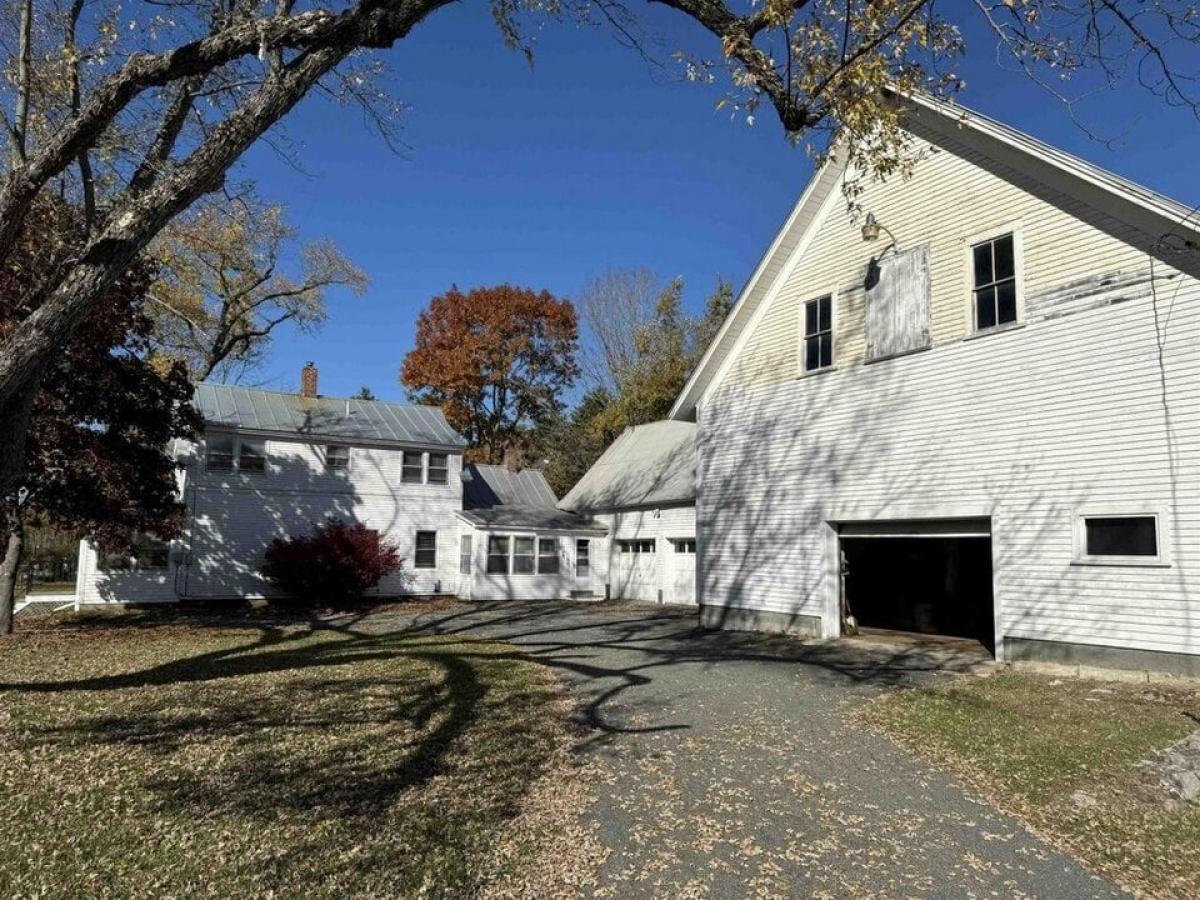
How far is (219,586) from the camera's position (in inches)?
918

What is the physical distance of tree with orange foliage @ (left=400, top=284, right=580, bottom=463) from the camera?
4272 centimetres

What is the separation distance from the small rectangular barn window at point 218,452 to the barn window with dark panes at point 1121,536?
22226mm

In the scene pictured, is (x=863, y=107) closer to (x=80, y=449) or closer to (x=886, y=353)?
(x=886, y=353)

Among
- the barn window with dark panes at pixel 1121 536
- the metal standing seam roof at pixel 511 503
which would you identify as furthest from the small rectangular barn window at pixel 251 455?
the barn window with dark panes at pixel 1121 536

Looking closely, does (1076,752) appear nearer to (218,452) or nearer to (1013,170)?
(1013,170)

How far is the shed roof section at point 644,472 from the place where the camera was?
2470 centimetres

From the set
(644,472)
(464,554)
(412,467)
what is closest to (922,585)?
(644,472)

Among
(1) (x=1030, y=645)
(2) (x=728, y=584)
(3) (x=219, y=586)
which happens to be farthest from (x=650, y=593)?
(1) (x=1030, y=645)

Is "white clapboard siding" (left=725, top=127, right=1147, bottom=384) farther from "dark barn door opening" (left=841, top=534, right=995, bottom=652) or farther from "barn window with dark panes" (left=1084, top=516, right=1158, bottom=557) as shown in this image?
"dark barn door opening" (left=841, top=534, right=995, bottom=652)

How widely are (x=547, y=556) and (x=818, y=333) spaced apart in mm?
14313

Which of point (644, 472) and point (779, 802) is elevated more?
point (644, 472)

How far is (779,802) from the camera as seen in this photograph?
5.92 metres

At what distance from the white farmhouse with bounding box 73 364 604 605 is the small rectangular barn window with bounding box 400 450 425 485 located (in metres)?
0.03

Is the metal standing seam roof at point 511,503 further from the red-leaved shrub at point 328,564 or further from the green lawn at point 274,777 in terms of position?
the green lawn at point 274,777
